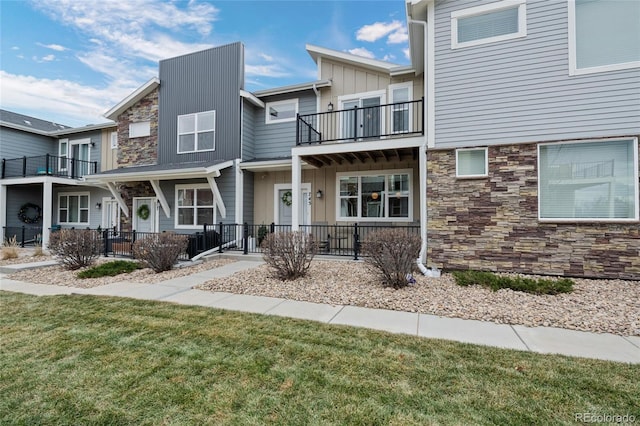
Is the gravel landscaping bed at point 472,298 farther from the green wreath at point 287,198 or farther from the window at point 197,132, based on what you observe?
the window at point 197,132

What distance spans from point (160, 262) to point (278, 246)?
3.54 m

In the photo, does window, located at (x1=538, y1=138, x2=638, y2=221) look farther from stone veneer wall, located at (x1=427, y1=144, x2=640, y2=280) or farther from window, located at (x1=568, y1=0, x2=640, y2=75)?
window, located at (x1=568, y1=0, x2=640, y2=75)

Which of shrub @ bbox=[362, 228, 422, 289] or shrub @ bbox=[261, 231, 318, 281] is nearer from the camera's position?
shrub @ bbox=[362, 228, 422, 289]

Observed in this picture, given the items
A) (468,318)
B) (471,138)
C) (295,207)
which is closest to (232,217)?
(295,207)

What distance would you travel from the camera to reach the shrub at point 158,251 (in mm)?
7910

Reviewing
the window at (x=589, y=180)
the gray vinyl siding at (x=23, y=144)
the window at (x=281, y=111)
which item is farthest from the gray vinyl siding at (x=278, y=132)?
the gray vinyl siding at (x=23, y=144)

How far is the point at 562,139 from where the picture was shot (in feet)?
22.1

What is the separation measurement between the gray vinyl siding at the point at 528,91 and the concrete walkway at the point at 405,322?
4.80 metres

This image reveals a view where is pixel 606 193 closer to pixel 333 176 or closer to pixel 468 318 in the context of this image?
pixel 468 318

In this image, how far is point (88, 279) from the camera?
7324 mm

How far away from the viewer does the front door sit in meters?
13.7

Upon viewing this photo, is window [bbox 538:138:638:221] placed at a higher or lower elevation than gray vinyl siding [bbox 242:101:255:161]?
lower

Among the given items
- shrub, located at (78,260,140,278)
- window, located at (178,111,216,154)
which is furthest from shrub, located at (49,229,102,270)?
window, located at (178,111,216,154)

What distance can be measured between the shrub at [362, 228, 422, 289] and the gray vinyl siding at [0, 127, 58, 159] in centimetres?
1957
